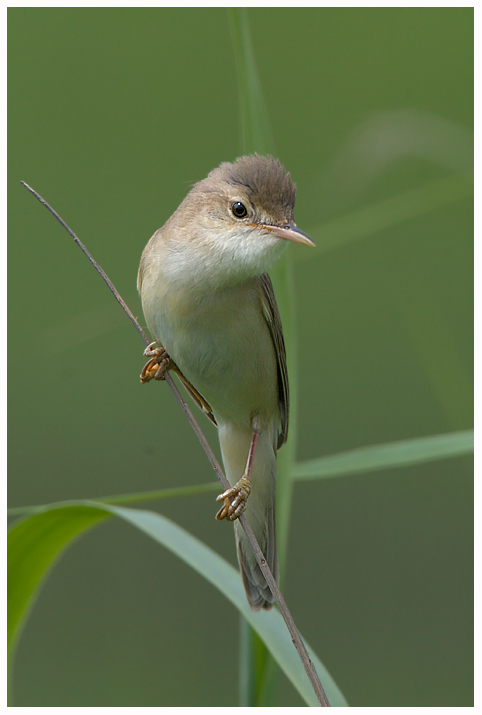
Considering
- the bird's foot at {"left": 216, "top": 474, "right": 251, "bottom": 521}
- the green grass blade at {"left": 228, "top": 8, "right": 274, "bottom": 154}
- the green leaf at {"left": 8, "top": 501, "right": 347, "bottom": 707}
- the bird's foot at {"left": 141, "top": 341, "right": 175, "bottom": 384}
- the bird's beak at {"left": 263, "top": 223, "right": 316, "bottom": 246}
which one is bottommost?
the green leaf at {"left": 8, "top": 501, "right": 347, "bottom": 707}

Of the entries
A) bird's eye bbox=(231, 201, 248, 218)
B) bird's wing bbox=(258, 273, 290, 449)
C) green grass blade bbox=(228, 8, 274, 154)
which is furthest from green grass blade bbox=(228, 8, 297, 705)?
bird's wing bbox=(258, 273, 290, 449)

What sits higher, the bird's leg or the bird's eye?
the bird's eye

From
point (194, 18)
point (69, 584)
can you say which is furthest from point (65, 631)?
point (194, 18)

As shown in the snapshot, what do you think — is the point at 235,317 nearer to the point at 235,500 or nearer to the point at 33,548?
the point at 235,500

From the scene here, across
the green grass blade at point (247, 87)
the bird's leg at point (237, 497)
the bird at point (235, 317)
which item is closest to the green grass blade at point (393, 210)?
the bird at point (235, 317)

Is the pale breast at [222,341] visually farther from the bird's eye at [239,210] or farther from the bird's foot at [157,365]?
the bird's eye at [239,210]

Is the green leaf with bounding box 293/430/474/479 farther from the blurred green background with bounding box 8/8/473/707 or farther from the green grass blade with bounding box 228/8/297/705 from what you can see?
the blurred green background with bounding box 8/8/473/707

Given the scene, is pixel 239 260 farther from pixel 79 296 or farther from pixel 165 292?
pixel 79 296

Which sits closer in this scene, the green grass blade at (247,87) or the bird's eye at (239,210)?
the green grass blade at (247,87)
